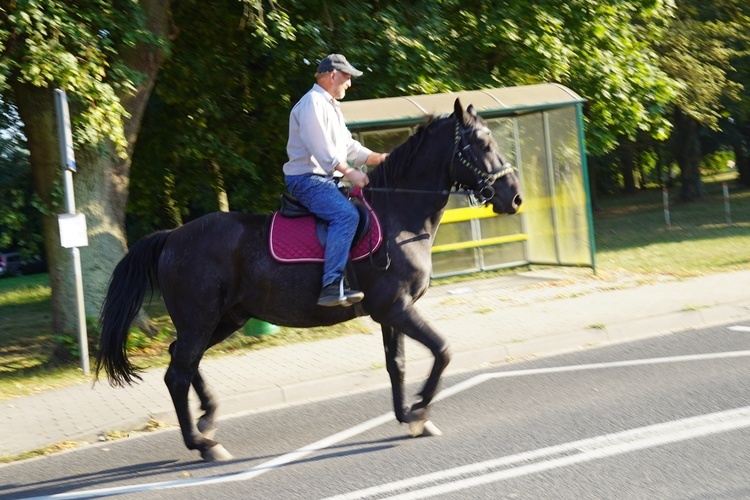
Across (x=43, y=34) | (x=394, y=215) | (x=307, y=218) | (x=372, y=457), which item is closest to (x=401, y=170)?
(x=394, y=215)

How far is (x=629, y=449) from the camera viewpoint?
5.69 metres

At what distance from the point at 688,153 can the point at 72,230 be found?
27.1 metres

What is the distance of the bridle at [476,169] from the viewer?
6430mm

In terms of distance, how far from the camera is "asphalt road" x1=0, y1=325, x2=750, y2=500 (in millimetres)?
5215

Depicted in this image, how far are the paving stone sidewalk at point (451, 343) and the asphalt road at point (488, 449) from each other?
44 centimetres

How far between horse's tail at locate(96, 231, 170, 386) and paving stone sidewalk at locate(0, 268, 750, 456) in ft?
3.48

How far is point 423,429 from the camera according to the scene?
6492mm

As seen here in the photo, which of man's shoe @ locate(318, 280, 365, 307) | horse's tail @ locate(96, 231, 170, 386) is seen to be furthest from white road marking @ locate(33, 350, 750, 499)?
horse's tail @ locate(96, 231, 170, 386)

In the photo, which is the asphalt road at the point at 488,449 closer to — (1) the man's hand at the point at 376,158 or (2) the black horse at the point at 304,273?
(2) the black horse at the point at 304,273

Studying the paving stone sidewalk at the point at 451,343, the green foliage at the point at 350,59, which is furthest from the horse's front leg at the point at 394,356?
the green foliage at the point at 350,59

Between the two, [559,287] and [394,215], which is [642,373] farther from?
[559,287]

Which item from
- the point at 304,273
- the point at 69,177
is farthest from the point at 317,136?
the point at 69,177

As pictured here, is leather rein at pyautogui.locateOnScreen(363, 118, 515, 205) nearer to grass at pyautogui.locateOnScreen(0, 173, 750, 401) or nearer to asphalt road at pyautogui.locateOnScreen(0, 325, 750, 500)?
asphalt road at pyautogui.locateOnScreen(0, 325, 750, 500)

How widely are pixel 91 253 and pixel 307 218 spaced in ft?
17.8
